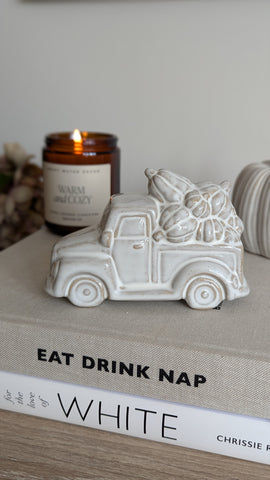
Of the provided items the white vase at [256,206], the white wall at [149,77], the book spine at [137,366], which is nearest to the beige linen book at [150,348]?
the book spine at [137,366]

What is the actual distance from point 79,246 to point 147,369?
0.12 m

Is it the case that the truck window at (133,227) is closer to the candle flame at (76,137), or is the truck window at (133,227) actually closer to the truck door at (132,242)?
the truck door at (132,242)

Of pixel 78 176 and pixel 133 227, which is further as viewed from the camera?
pixel 78 176

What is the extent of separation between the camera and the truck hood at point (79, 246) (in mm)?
396

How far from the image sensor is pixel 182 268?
40 centimetres

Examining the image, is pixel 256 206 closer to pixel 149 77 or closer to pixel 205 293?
pixel 205 293

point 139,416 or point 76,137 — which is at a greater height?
point 76,137

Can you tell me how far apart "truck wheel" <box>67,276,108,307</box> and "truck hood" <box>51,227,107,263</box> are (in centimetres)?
2

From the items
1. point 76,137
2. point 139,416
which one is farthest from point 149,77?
point 139,416

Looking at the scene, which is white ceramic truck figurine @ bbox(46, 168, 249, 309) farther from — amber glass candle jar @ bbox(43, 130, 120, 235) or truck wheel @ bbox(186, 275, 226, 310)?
amber glass candle jar @ bbox(43, 130, 120, 235)

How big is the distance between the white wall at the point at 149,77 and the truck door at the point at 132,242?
1.14ft

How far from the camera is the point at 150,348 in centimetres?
35

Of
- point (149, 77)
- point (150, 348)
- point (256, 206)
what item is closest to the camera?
point (150, 348)

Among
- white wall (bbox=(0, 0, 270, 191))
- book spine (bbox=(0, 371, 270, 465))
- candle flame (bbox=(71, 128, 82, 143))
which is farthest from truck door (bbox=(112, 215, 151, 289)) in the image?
white wall (bbox=(0, 0, 270, 191))
